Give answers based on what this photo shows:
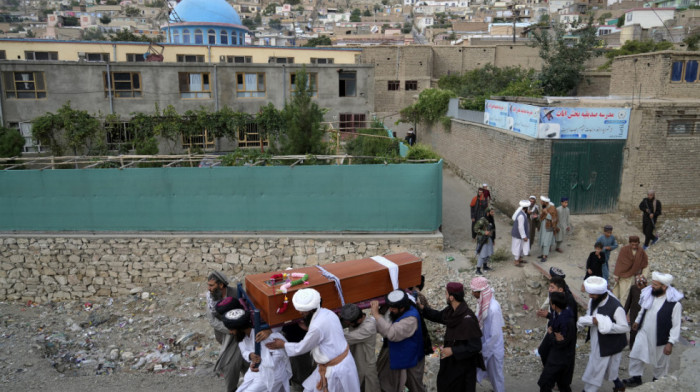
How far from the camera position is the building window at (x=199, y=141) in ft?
70.3

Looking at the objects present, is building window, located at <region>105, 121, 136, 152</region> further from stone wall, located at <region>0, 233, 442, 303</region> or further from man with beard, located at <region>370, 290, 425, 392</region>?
man with beard, located at <region>370, 290, 425, 392</region>

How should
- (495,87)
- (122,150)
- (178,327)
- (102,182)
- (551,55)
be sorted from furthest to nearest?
(495,87)
(551,55)
(122,150)
(102,182)
(178,327)

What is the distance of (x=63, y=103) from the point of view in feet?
69.7

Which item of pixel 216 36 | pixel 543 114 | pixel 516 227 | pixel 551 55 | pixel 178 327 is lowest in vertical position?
pixel 178 327

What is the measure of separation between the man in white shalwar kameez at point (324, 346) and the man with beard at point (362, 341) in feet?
0.55

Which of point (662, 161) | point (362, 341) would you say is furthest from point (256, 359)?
point (662, 161)

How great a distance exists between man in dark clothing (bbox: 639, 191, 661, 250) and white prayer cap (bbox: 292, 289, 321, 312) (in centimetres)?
944

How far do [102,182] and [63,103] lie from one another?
11714mm

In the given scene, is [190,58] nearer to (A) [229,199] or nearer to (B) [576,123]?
(A) [229,199]

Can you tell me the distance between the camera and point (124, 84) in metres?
21.8

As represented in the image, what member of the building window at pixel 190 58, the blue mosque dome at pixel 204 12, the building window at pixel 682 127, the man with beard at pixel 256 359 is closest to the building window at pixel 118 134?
the building window at pixel 190 58

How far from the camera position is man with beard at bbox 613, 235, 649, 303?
8.01m

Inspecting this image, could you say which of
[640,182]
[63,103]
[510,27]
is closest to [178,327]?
[640,182]

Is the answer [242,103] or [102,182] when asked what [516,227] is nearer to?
[102,182]
